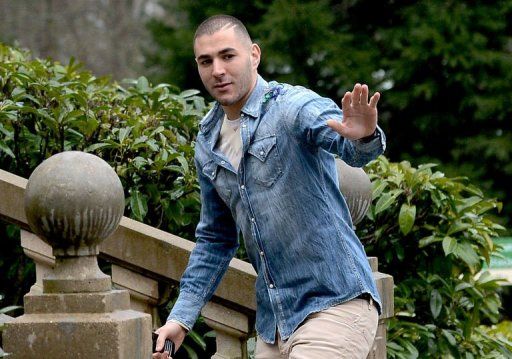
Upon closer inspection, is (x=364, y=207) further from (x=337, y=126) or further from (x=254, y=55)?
(x=337, y=126)

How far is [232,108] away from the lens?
415 centimetres

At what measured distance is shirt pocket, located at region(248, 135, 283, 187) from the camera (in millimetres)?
3938

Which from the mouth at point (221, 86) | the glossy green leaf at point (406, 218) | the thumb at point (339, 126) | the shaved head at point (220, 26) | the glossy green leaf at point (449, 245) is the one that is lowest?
the glossy green leaf at point (449, 245)

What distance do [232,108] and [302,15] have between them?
535 cm

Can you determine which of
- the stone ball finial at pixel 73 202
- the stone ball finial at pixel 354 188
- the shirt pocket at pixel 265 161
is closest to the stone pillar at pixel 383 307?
the stone ball finial at pixel 354 188

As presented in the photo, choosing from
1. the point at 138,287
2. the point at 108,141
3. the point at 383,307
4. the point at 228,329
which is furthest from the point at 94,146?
the point at 383,307

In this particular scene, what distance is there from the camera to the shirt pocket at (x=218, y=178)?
413 centimetres

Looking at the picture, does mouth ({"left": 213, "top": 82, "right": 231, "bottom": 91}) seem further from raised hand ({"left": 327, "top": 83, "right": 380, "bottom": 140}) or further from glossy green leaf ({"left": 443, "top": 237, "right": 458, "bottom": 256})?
glossy green leaf ({"left": 443, "top": 237, "right": 458, "bottom": 256})

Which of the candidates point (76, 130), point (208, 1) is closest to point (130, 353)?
point (76, 130)

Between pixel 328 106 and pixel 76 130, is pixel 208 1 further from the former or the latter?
pixel 328 106

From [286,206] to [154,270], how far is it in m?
0.90

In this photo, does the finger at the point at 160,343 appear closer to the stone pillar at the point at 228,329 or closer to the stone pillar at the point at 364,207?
the stone pillar at the point at 228,329

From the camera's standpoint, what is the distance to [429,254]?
232 inches

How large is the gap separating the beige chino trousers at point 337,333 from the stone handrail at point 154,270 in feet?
1.84
